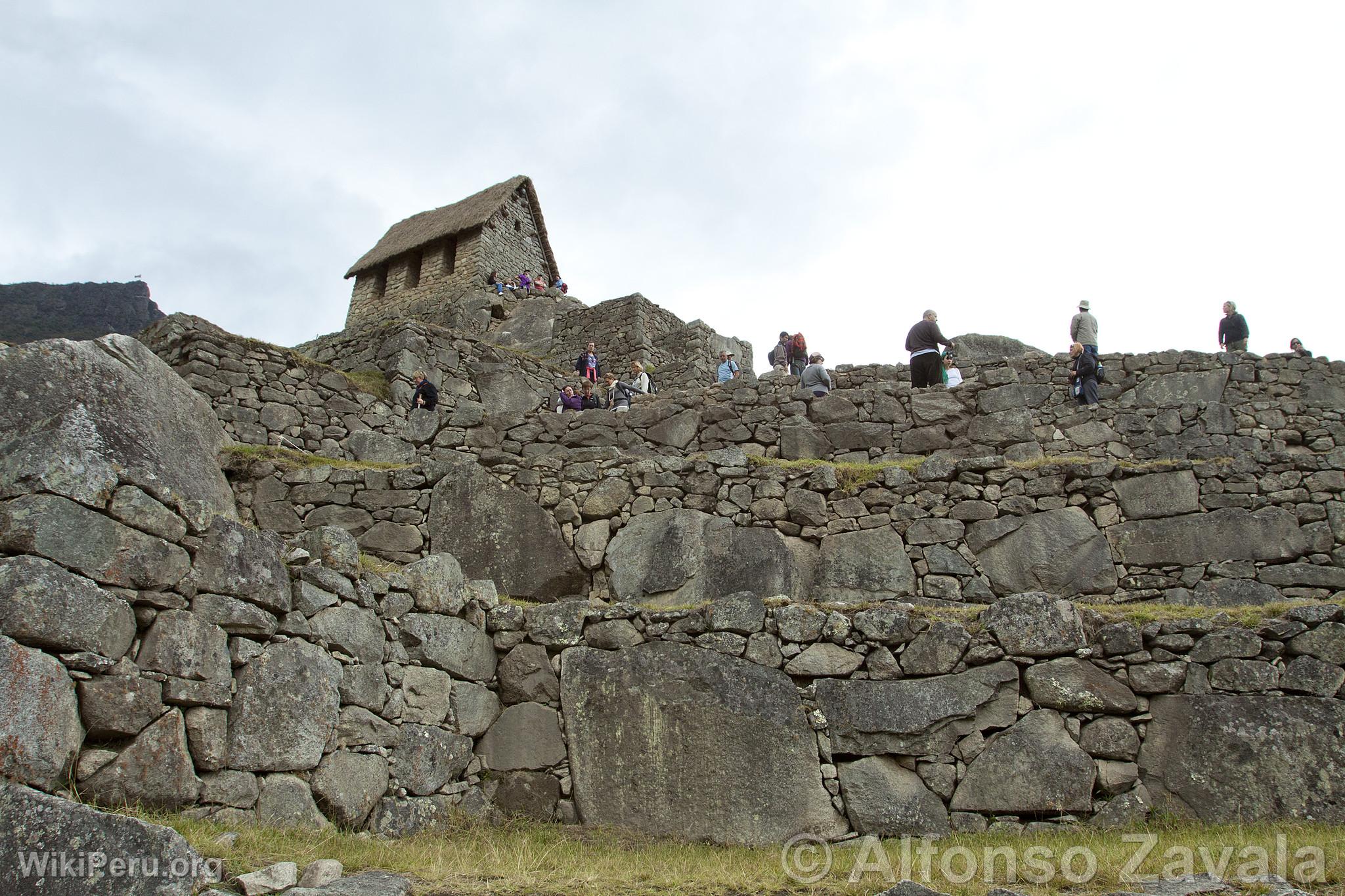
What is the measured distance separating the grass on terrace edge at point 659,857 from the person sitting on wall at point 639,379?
451 inches

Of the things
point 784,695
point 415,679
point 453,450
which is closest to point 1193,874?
point 784,695

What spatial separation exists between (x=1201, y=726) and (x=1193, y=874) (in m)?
1.54

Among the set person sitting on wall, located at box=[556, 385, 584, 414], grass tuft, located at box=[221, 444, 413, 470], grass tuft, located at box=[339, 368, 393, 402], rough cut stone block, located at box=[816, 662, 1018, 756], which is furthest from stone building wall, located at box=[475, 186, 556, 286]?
rough cut stone block, located at box=[816, 662, 1018, 756]

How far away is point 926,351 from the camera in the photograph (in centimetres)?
1472

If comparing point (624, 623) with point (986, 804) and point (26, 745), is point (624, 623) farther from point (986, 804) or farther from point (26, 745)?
point (26, 745)

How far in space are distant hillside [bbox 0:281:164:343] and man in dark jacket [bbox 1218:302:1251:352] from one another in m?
44.8

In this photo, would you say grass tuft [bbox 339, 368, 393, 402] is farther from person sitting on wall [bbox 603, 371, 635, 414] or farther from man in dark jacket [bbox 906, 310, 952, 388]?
man in dark jacket [bbox 906, 310, 952, 388]

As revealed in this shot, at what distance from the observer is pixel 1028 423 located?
44.4 ft

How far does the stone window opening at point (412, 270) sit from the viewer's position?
30.3 meters

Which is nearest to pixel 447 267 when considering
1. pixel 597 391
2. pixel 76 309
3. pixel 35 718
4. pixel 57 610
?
pixel 597 391

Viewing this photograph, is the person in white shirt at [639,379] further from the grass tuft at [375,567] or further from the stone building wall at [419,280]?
the stone building wall at [419,280]

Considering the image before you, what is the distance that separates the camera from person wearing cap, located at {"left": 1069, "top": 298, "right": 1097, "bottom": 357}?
14.9m

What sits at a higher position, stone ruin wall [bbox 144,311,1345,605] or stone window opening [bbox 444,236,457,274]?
stone window opening [bbox 444,236,457,274]

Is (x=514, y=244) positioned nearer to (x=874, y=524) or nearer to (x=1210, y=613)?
(x=874, y=524)
